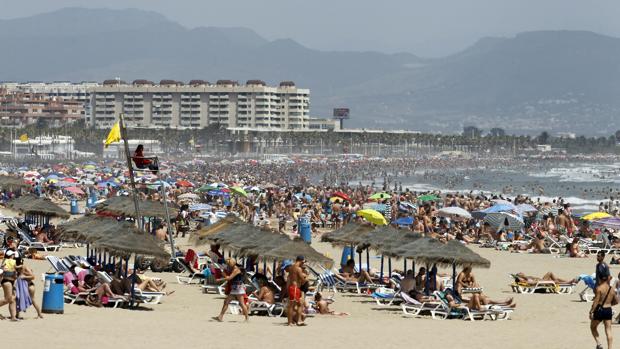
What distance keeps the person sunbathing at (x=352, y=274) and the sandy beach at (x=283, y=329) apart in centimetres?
102

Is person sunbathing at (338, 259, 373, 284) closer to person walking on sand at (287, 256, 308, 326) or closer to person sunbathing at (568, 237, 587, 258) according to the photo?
person walking on sand at (287, 256, 308, 326)

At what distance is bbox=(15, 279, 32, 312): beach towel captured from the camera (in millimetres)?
15469

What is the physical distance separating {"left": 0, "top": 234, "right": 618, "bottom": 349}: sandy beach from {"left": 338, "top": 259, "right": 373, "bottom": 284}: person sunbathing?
3.36 ft

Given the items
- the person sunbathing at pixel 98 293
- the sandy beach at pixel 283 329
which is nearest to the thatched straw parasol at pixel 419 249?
the sandy beach at pixel 283 329

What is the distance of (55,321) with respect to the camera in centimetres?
1570

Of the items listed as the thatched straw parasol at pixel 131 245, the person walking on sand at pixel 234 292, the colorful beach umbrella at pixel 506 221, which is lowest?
the colorful beach umbrella at pixel 506 221

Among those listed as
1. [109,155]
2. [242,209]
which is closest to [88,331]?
[242,209]

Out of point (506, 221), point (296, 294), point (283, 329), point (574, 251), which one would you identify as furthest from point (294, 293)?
point (506, 221)

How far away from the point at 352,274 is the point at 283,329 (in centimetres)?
590

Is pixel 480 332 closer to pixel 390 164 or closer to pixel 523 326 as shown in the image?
pixel 523 326

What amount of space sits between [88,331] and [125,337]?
1.88 ft

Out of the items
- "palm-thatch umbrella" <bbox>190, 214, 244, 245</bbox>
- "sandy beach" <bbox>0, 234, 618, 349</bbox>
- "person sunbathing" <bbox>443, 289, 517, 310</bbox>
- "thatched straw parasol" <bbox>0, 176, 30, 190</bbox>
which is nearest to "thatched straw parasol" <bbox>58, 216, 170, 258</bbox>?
"sandy beach" <bbox>0, 234, 618, 349</bbox>

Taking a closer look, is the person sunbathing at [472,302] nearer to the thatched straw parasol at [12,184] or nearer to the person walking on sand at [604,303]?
the person walking on sand at [604,303]

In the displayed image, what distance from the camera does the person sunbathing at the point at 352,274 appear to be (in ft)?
70.9
